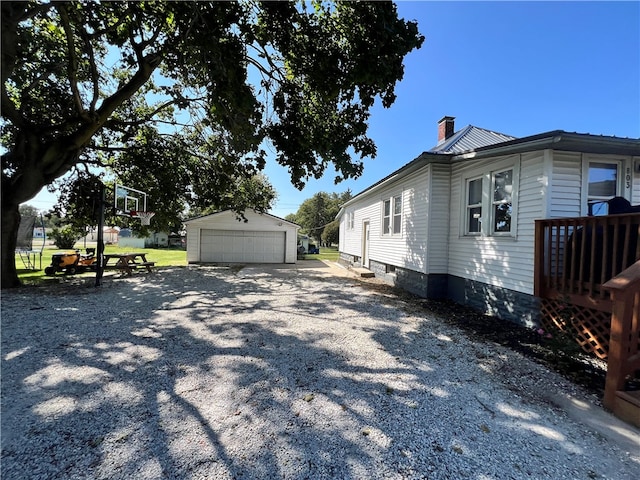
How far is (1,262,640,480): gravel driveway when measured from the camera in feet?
6.68

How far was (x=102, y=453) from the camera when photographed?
208 centimetres

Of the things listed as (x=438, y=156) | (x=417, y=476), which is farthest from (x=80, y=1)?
(x=417, y=476)

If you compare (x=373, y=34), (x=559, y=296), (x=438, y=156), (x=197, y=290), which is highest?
(x=373, y=34)

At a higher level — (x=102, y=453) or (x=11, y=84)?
(x=11, y=84)

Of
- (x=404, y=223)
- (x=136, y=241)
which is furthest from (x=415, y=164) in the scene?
(x=136, y=241)

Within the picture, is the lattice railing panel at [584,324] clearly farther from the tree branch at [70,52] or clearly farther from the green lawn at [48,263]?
the green lawn at [48,263]

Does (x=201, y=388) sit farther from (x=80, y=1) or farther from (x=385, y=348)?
(x=80, y=1)

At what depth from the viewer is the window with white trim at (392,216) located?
1020cm

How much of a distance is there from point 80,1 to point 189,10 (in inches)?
122

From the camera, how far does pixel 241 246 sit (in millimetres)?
18547

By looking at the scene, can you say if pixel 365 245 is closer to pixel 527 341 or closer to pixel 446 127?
pixel 446 127

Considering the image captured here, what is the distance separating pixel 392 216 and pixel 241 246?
37.4 feet

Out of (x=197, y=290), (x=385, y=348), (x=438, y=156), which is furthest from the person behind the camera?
(x=197, y=290)

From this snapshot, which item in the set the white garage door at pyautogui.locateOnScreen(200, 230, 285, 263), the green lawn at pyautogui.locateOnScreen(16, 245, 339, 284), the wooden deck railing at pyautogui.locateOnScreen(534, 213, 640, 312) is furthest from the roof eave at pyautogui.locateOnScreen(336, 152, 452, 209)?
the green lawn at pyautogui.locateOnScreen(16, 245, 339, 284)
